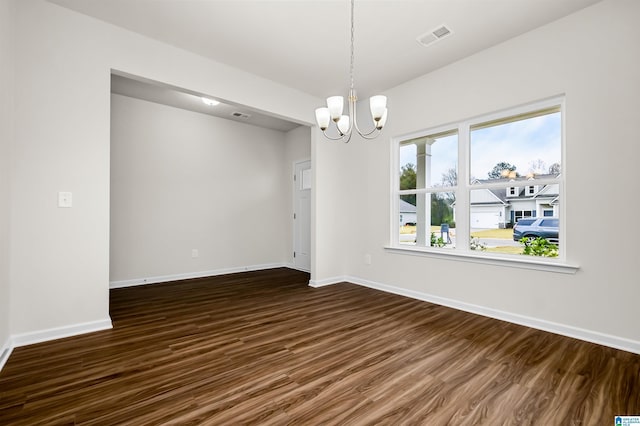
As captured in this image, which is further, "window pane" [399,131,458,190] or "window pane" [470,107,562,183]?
"window pane" [399,131,458,190]

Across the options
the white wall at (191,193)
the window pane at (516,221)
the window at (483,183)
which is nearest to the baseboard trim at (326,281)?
the window at (483,183)

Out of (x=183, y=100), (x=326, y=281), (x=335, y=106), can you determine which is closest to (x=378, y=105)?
(x=335, y=106)

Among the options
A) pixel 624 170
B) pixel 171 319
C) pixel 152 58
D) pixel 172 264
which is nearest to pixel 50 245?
pixel 171 319

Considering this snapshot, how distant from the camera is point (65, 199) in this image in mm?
2570

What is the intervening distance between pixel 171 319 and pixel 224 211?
2.61 metres

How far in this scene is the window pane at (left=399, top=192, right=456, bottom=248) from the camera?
143 inches

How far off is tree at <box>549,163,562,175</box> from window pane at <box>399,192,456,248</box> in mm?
990

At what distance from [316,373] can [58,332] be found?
2321 mm

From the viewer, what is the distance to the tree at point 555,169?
2.76 meters

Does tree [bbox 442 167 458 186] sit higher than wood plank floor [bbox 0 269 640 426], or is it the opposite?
tree [bbox 442 167 458 186]

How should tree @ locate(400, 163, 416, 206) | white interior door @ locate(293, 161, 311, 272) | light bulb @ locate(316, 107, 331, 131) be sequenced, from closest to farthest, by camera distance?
light bulb @ locate(316, 107, 331, 131), tree @ locate(400, 163, 416, 206), white interior door @ locate(293, 161, 311, 272)

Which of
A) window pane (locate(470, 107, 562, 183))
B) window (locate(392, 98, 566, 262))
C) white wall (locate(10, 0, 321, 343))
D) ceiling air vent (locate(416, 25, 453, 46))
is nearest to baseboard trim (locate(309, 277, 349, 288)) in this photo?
window (locate(392, 98, 566, 262))

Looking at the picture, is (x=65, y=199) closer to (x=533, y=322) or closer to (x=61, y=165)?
(x=61, y=165)

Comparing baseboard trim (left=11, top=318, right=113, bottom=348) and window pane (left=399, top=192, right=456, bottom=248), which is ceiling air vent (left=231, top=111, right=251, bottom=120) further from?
baseboard trim (left=11, top=318, right=113, bottom=348)
